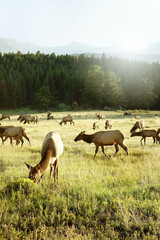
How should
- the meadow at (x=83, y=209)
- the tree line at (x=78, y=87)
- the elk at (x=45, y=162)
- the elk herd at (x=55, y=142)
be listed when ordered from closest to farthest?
the meadow at (x=83, y=209), the elk at (x=45, y=162), the elk herd at (x=55, y=142), the tree line at (x=78, y=87)

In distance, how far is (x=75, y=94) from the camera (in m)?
89.9

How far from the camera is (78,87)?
291ft

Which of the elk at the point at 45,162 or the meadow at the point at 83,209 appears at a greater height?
the elk at the point at 45,162

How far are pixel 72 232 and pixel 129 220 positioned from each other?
1199 millimetres

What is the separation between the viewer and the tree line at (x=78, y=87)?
73125 millimetres

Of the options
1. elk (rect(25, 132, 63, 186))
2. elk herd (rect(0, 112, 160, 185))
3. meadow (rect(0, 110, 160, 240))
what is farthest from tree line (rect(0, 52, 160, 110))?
meadow (rect(0, 110, 160, 240))

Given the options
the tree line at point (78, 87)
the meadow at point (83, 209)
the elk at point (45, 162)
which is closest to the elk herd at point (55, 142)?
the elk at point (45, 162)

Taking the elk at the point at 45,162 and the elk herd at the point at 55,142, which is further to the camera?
the elk herd at the point at 55,142

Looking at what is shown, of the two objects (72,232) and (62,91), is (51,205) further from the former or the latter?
(62,91)

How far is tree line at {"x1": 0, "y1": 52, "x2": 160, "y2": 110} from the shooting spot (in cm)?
7312

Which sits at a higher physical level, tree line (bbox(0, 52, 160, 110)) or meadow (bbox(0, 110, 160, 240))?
tree line (bbox(0, 52, 160, 110))

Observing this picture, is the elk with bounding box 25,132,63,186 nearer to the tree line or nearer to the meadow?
the meadow

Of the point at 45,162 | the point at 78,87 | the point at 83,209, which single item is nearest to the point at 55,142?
the point at 45,162

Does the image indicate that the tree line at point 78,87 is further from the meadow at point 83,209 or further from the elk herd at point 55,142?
the meadow at point 83,209
